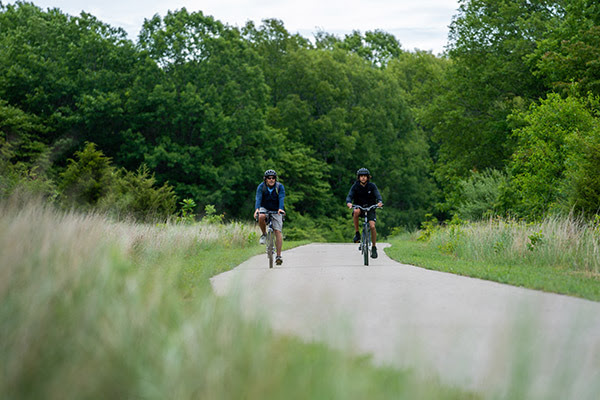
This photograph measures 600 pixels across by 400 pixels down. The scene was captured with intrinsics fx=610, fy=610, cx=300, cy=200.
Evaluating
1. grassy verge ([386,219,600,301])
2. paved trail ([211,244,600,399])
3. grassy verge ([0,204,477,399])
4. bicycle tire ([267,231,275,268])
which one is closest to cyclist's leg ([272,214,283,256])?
bicycle tire ([267,231,275,268])

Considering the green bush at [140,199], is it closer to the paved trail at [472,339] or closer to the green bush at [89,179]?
the green bush at [89,179]

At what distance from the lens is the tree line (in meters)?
27.5

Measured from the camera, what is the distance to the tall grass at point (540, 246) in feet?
38.8

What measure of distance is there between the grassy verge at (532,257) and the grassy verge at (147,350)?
5749mm

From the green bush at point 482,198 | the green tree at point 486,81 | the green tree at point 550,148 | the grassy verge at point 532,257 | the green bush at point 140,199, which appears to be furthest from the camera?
the green tree at point 486,81

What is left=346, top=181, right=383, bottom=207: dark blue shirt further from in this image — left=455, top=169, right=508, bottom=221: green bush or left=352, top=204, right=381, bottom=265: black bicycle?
left=455, top=169, right=508, bottom=221: green bush

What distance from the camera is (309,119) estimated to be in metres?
51.8

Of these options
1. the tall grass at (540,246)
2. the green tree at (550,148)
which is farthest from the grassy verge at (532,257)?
the green tree at (550,148)

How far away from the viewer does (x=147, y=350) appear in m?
2.83

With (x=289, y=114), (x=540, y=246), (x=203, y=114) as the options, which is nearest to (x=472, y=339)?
(x=540, y=246)

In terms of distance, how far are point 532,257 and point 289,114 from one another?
39.2 metres

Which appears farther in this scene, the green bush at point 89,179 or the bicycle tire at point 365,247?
the green bush at point 89,179

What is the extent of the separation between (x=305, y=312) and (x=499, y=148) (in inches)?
1399

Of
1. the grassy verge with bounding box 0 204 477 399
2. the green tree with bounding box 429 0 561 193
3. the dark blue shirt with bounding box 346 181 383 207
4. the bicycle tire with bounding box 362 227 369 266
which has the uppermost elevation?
the green tree with bounding box 429 0 561 193
